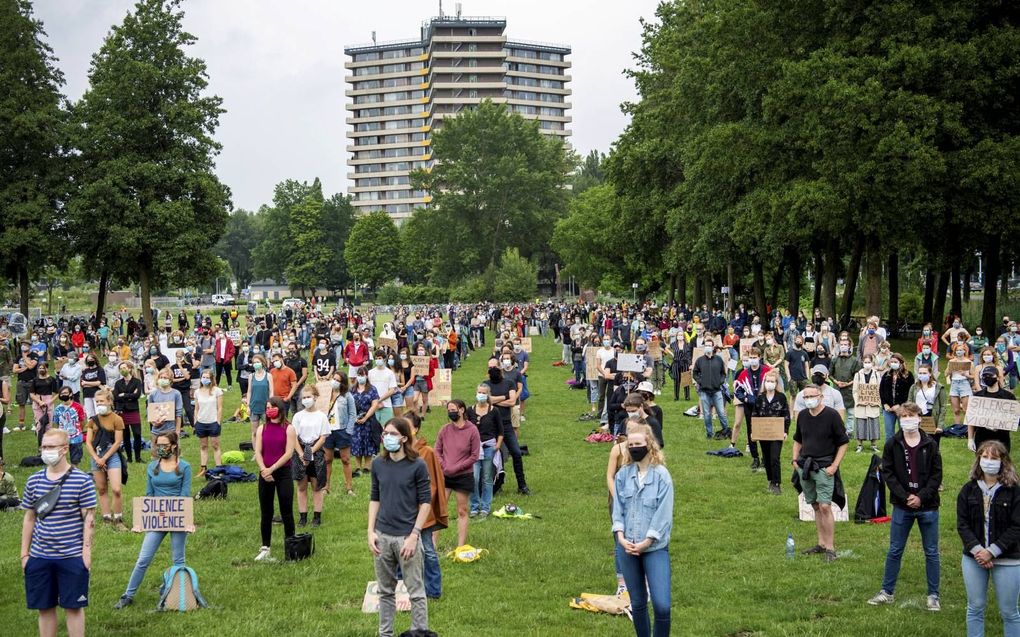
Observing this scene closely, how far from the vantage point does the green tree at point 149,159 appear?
155 feet

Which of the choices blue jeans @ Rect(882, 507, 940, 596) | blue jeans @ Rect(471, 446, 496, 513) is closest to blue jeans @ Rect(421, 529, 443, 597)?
blue jeans @ Rect(471, 446, 496, 513)

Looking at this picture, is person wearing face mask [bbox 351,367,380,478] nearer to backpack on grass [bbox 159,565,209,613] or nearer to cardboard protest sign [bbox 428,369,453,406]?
cardboard protest sign [bbox 428,369,453,406]

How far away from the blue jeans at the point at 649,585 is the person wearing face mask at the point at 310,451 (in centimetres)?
548

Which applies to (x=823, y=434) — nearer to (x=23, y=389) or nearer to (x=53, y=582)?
(x=53, y=582)

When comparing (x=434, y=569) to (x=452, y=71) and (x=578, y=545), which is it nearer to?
(x=578, y=545)

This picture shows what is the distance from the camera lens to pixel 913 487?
8320 mm

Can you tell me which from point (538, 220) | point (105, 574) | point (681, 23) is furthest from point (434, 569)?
point (538, 220)

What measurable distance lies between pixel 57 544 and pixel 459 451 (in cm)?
422

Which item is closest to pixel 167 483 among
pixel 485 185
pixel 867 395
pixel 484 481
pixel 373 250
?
pixel 484 481

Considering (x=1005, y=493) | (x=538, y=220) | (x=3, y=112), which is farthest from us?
(x=538, y=220)

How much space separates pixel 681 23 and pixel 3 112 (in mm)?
31746

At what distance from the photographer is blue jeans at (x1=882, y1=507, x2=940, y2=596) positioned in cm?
834

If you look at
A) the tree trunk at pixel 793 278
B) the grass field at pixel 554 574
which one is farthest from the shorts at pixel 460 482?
the tree trunk at pixel 793 278

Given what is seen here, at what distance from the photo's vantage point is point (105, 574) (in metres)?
10.2
